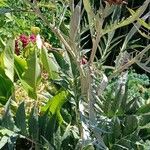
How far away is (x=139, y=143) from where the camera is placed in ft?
7.59

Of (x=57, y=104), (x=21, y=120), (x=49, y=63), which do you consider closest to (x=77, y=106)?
(x=57, y=104)

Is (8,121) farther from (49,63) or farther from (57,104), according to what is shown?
(49,63)

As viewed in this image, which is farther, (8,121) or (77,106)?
(77,106)

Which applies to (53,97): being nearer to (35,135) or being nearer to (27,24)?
(35,135)

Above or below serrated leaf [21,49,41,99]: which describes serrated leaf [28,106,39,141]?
below

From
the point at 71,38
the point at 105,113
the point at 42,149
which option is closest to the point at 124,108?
the point at 105,113

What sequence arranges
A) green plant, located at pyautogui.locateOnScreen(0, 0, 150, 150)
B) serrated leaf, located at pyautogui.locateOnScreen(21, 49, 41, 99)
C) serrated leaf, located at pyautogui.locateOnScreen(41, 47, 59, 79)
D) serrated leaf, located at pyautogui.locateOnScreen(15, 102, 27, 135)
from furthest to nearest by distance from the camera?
Answer: serrated leaf, located at pyautogui.locateOnScreen(41, 47, 59, 79), serrated leaf, located at pyautogui.locateOnScreen(21, 49, 41, 99), serrated leaf, located at pyautogui.locateOnScreen(15, 102, 27, 135), green plant, located at pyautogui.locateOnScreen(0, 0, 150, 150)

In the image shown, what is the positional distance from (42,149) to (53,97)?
25 cm

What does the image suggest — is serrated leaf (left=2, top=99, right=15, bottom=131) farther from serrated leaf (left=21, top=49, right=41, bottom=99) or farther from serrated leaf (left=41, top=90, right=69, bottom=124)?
serrated leaf (left=21, top=49, right=41, bottom=99)

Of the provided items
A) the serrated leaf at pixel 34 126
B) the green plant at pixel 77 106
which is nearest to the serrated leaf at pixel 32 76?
the green plant at pixel 77 106

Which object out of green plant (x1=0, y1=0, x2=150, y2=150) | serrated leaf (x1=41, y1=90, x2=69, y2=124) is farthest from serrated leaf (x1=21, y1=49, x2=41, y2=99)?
Answer: serrated leaf (x1=41, y1=90, x2=69, y2=124)

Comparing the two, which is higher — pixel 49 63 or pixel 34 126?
pixel 49 63

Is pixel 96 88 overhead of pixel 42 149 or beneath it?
overhead

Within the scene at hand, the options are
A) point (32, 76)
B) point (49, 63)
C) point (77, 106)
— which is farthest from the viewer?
point (49, 63)
